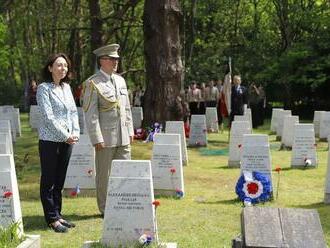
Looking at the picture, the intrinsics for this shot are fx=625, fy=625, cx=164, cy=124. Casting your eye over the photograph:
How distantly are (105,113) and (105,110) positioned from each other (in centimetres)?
4

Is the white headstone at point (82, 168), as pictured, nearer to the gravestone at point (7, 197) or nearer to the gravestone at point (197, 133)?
the gravestone at point (7, 197)

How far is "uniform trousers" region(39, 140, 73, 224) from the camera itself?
7258 millimetres

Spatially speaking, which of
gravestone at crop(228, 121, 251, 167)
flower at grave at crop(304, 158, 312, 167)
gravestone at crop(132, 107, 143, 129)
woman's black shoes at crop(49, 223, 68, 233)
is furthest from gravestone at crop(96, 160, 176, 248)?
gravestone at crop(132, 107, 143, 129)

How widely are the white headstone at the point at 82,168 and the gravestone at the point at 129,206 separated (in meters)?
3.87

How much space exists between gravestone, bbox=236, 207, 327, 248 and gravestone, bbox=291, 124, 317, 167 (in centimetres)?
892

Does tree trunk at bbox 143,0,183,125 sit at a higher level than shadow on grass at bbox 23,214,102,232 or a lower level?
higher

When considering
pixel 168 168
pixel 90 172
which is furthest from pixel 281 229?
pixel 90 172

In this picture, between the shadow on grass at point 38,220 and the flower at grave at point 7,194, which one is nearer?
the flower at grave at point 7,194

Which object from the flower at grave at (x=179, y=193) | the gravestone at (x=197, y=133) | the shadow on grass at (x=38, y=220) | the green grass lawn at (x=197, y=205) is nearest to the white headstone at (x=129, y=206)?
the green grass lawn at (x=197, y=205)

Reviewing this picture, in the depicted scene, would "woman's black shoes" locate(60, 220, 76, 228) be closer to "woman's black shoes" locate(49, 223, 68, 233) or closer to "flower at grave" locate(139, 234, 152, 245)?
"woman's black shoes" locate(49, 223, 68, 233)

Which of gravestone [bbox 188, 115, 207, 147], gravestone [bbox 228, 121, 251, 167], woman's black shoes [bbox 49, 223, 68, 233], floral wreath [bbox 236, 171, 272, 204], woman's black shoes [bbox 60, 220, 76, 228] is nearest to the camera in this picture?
woman's black shoes [bbox 49, 223, 68, 233]

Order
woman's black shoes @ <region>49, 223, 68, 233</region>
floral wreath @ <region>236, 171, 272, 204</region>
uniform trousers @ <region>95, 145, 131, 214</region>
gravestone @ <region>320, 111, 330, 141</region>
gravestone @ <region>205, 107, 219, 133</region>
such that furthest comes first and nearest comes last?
1. gravestone @ <region>205, 107, 219, 133</region>
2. gravestone @ <region>320, 111, 330, 141</region>
3. floral wreath @ <region>236, 171, 272, 204</region>
4. uniform trousers @ <region>95, 145, 131, 214</region>
5. woman's black shoes @ <region>49, 223, 68, 233</region>

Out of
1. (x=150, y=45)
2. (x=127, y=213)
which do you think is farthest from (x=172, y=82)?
(x=127, y=213)

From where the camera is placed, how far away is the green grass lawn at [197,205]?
23.8 ft
